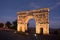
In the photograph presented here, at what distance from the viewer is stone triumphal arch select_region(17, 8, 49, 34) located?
55.0 ft

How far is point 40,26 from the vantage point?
17.3 metres

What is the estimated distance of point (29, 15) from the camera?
1861cm

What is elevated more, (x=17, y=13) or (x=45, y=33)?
(x=17, y=13)

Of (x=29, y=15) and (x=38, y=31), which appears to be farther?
(x=29, y=15)

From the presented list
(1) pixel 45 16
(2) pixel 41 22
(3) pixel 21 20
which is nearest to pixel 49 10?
(1) pixel 45 16

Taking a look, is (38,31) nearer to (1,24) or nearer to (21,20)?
(21,20)

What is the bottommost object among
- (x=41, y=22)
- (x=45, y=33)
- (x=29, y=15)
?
(x=45, y=33)

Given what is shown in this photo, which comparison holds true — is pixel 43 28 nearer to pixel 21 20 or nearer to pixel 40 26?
pixel 40 26

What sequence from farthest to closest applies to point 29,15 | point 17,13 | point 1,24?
point 1,24 < point 17,13 < point 29,15

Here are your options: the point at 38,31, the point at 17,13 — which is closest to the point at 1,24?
the point at 17,13

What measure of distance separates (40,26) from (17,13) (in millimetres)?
5080

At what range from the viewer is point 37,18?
17.6m

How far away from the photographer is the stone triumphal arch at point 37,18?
16.8 m

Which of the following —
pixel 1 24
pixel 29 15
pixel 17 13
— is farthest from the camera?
pixel 1 24
